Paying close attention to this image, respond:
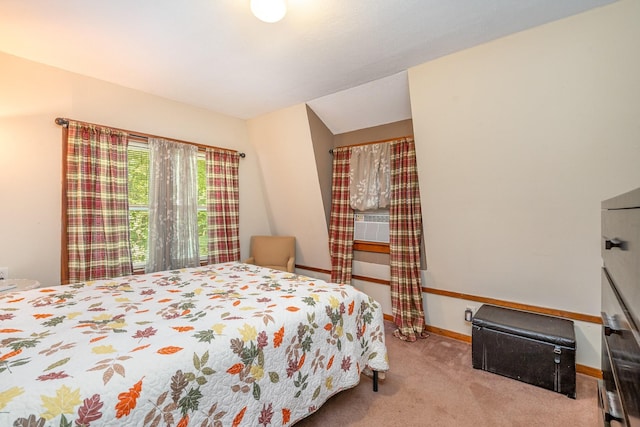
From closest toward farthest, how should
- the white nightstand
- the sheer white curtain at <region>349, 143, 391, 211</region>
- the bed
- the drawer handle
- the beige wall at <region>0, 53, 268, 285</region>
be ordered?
the drawer handle → the bed → the white nightstand → the beige wall at <region>0, 53, 268, 285</region> → the sheer white curtain at <region>349, 143, 391, 211</region>

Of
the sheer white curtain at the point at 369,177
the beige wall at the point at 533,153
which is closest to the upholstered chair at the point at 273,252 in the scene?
the sheer white curtain at the point at 369,177

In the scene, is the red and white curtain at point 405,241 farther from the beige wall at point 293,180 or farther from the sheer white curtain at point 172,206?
the sheer white curtain at point 172,206

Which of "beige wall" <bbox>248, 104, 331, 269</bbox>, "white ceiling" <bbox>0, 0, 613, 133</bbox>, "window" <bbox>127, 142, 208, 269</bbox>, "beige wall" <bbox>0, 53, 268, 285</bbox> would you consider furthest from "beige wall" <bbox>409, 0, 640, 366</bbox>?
"beige wall" <bbox>0, 53, 268, 285</bbox>

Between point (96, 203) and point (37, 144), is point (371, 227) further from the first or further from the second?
point (37, 144)

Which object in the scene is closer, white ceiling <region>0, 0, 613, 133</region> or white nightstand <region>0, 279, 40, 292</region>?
white ceiling <region>0, 0, 613, 133</region>

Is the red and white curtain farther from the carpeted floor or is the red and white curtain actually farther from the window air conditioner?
the carpeted floor

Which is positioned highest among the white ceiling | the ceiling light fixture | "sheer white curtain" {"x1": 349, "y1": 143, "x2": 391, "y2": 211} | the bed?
the white ceiling

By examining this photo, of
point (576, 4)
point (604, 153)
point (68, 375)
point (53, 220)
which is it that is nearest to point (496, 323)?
point (604, 153)

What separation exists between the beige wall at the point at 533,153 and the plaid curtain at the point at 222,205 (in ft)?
7.36

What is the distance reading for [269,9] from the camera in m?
1.52

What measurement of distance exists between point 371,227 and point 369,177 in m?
0.61

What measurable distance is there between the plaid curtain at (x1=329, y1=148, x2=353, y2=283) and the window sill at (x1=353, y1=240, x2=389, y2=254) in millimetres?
85

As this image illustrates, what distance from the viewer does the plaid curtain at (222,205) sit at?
3.36 meters

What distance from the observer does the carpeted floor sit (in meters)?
1.70
